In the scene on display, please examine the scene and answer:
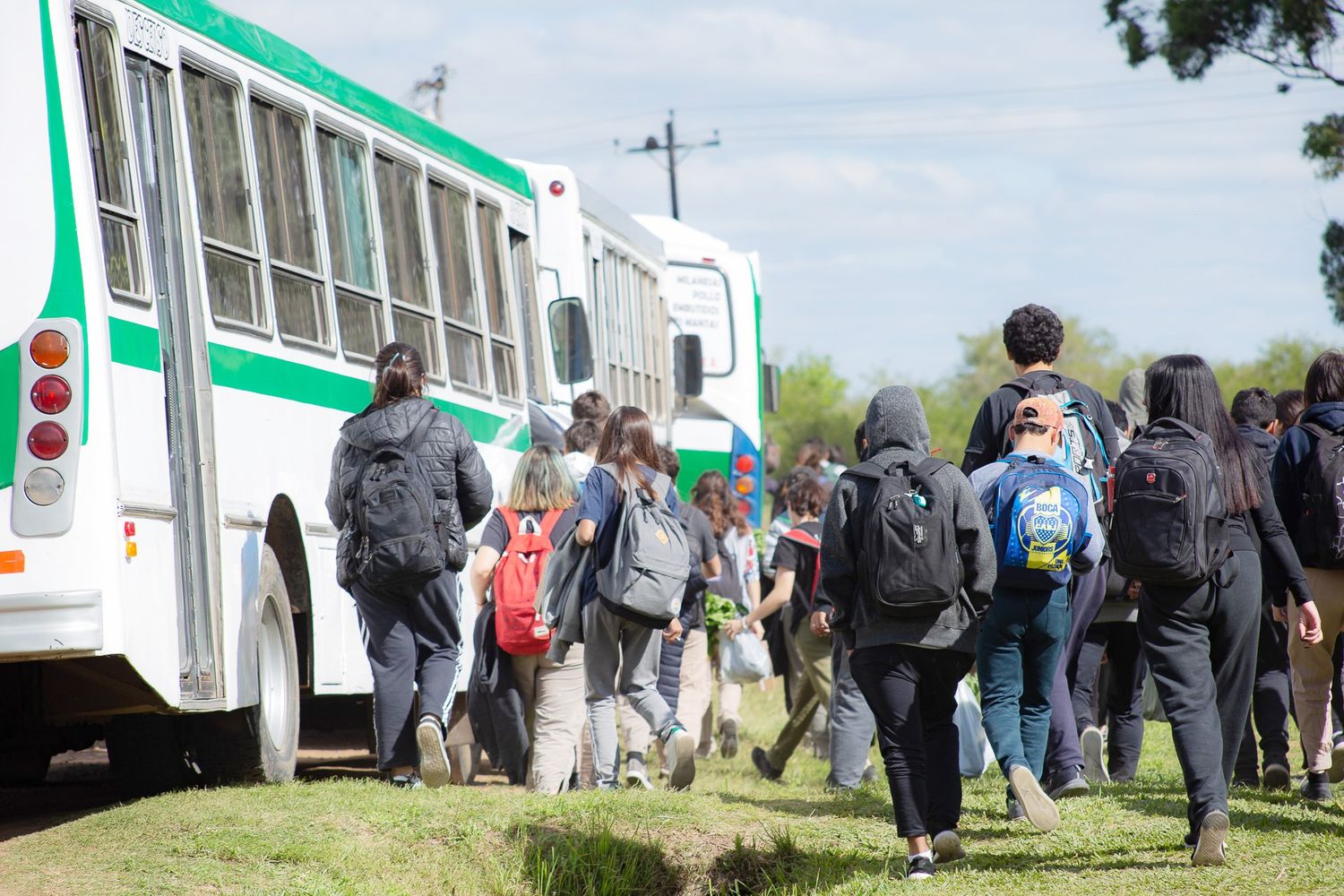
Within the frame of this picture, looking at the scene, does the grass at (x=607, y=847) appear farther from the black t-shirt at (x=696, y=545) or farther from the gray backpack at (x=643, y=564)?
the black t-shirt at (x=696, y=545)

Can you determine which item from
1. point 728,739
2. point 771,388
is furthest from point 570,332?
point 771,388

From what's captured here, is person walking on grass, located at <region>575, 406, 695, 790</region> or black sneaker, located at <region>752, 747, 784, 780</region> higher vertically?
person walking on grass, located at <region>575, 406, 695, 790</region>

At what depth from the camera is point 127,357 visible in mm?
6598

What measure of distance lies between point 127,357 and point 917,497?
294 centimetres

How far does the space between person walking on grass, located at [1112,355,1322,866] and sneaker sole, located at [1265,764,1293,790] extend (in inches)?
62.6

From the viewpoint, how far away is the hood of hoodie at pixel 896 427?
6336 mm

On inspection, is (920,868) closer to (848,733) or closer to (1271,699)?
(1271,699)

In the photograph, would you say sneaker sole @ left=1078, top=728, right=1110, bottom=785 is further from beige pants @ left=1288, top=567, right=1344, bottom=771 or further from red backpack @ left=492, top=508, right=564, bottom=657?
red backpack @ left=492, top=508, right=564, bottom=657

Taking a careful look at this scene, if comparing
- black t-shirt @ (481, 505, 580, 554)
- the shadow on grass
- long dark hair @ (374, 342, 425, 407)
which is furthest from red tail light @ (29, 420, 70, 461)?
black t-shirt @ (481, 505, 580, 554)

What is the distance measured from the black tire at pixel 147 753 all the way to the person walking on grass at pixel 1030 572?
3.62m

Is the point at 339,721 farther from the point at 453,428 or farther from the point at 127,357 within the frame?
the point at 127,357

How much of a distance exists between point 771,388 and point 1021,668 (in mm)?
17275

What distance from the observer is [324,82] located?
9133mm

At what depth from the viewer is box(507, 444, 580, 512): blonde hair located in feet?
27.6
